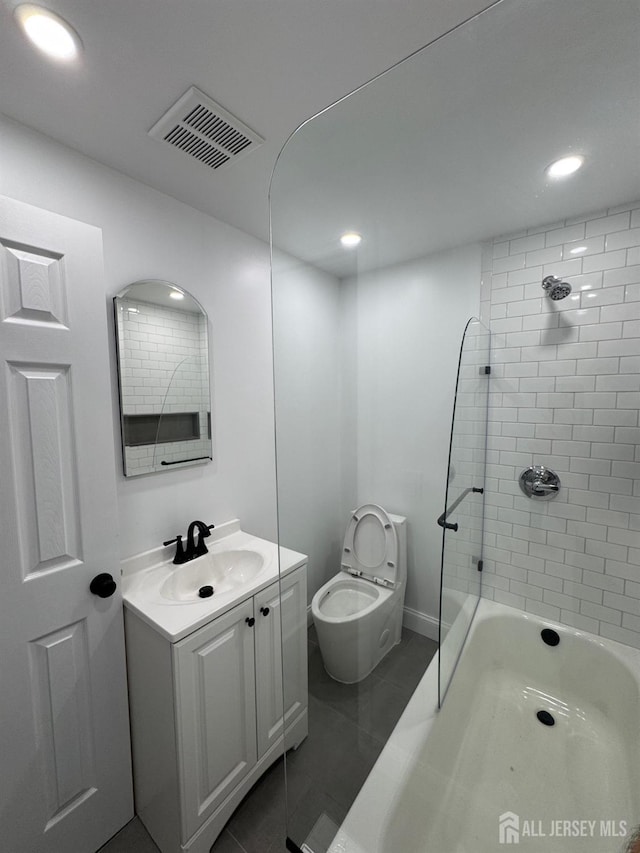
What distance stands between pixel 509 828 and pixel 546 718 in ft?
1.90

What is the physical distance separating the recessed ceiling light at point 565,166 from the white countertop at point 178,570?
1745 millimetres

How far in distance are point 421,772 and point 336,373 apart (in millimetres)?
1383

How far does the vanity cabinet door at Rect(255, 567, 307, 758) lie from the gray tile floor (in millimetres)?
72

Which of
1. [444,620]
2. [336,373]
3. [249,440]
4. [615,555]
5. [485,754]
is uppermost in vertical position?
[336,373]

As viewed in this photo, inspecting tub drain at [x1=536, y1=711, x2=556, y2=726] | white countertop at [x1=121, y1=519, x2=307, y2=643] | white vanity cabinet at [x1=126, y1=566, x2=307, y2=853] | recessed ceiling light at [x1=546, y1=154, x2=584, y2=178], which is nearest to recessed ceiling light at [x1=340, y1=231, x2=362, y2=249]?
recessed ceiling light at [x1=546, y1=154, x2=584, y2=178]

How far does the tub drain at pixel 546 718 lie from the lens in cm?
153

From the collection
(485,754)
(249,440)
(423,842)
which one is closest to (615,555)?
(485,754)

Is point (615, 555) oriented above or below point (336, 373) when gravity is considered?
below

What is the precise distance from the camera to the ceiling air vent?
1.02 metres

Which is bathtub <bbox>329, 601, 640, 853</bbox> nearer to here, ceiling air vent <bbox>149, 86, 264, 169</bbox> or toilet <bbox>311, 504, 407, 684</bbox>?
toilet <bbox>311, 504, 407, 684</bbox>

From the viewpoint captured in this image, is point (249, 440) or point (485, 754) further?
point (249, 440)

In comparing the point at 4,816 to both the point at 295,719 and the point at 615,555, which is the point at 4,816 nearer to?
the point at 295,719

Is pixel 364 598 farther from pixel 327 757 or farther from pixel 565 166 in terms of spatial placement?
pixel 565 166

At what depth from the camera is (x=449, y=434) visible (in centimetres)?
130
